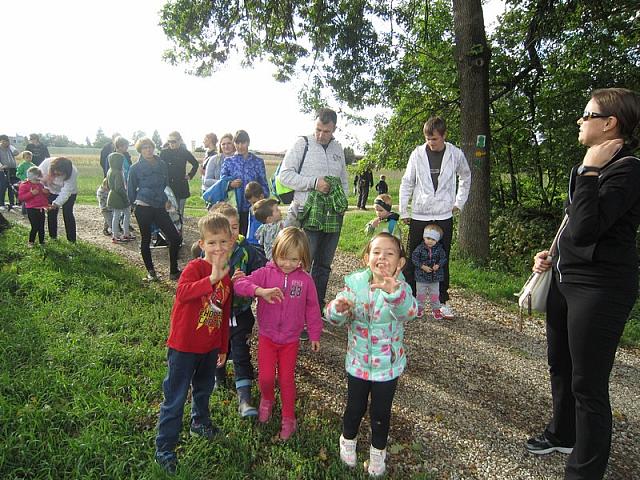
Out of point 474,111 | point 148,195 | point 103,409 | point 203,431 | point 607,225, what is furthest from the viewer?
point 474,111

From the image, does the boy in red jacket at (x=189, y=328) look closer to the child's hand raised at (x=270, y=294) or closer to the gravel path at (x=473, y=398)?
the child's hand raised at (x=270, y=294)

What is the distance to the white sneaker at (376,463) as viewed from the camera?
2.46 metres

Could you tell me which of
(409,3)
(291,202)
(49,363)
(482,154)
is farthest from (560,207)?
(49,363)

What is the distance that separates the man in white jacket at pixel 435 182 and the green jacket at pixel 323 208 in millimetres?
1014

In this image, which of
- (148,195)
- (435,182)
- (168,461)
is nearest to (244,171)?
(148,195)

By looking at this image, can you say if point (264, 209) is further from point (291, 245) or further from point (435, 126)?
point (435, 126)

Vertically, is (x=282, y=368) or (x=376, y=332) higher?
(x=376, y=332)

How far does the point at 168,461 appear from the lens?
7.92 ft

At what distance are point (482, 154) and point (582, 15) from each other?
10.4ft

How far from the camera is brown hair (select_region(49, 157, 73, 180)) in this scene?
6.92 metres

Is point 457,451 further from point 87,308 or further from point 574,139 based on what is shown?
point 574,139

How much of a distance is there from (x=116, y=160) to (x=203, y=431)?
627 centimetres

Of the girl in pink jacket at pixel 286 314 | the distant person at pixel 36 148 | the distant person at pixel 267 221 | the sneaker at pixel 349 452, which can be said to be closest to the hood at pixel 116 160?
the distant person at pixel 36 148

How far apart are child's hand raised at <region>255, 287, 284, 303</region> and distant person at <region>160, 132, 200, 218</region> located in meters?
5.64
